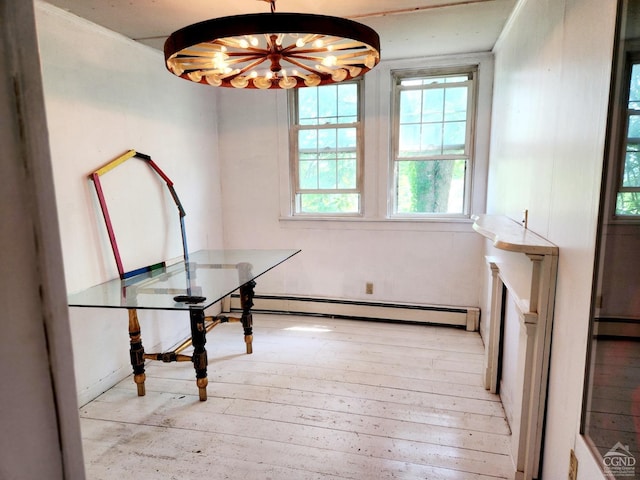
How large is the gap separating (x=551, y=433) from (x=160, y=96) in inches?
130

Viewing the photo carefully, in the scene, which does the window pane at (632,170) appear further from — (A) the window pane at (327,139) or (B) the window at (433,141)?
(A) the window pane at (327,139)

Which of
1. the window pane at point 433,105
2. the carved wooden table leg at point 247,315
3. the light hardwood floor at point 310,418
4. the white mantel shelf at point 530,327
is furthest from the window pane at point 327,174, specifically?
the white mantel shelf at point 530,327

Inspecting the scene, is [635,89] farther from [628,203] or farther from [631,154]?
[628,203]

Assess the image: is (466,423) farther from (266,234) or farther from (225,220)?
(225,220)

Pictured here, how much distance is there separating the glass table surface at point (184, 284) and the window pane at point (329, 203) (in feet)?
2.87

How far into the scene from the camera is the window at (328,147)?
147 inches

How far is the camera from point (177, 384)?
2729 millimetres

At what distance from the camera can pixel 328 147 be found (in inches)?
151

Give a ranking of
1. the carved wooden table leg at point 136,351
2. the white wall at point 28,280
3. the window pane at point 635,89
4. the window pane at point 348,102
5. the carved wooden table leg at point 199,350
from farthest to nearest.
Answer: the window pane at point 348,102 < the carved wooden table leg at point 136,351 < the carved wooden table leg at point 199,350 < the window pane at point 635,89 < the white wall at point 28,280

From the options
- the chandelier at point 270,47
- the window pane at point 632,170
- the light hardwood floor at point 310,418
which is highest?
the chandelier at point 270,47

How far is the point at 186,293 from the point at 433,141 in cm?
256

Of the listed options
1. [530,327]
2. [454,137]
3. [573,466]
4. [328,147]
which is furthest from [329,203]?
[573,466]

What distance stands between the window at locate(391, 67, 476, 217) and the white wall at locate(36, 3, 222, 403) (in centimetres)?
193

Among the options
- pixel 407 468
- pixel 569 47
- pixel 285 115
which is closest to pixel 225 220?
pixel 285 115
